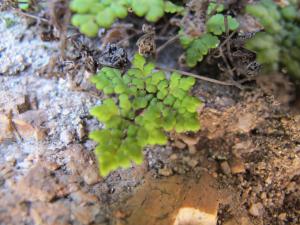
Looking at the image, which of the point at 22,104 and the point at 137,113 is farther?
the point at 22,104

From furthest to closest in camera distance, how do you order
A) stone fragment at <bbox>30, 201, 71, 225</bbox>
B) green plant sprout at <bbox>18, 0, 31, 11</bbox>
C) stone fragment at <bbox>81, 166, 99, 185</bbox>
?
green plant sprout at <bbox>18, 0, 31, 11</bbox> < stone fragment at <bbox>81, 166, 99, 185</bbox> < stone fragment at <bbox>30, 201, 71, 225</bbox>

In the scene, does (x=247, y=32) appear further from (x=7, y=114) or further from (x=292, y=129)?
(x=7, y=114)

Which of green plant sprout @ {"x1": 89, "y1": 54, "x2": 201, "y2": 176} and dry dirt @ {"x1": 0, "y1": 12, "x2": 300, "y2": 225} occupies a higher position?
green plant sprout @ {"x1": 89, "y1": 54, "x2": 201, "y2": 176}

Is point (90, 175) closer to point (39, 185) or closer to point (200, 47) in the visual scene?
point (39, 185)

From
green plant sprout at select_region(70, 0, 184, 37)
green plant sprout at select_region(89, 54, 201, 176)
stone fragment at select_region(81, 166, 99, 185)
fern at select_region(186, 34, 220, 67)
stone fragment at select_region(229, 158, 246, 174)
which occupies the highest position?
green plant sprout at select_region(70, 0, 184, 37)

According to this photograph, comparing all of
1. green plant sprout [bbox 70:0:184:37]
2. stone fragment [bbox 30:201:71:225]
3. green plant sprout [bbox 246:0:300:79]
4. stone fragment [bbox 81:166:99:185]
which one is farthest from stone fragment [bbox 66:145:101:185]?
green plant sprout [bbox 246:0:300:79]

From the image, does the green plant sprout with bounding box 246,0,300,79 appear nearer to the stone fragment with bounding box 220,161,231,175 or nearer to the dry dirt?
the dry dirt

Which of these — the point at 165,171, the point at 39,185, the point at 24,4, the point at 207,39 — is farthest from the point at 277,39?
the point at 24,4

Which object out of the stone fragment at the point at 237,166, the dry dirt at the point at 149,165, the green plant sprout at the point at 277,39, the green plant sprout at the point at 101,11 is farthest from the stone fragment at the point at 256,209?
the green plant sprout at the point at 101,11
